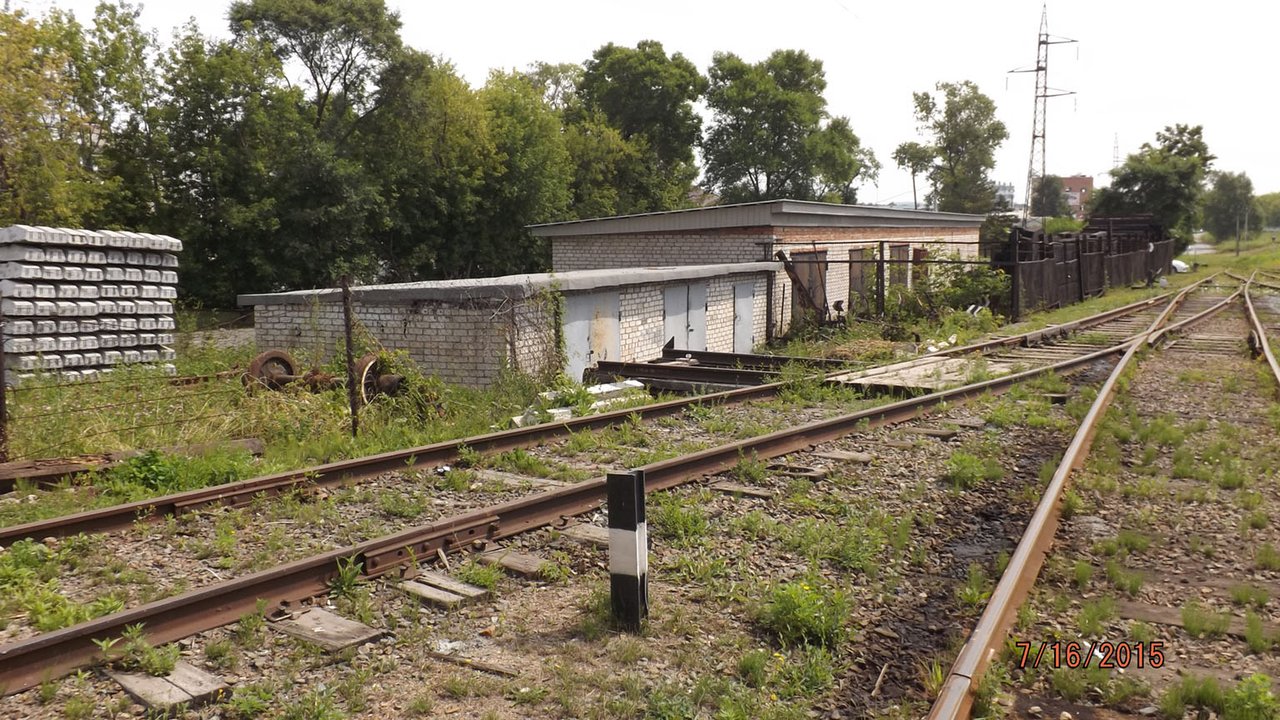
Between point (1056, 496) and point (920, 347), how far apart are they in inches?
441

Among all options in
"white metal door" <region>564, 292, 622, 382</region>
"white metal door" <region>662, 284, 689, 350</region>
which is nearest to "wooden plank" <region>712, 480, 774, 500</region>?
"white metal door" <region>564, 292, 622, 382</region>

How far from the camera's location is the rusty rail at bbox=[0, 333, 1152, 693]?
4020 millimetres

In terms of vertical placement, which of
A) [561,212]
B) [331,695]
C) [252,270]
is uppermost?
[561,212]

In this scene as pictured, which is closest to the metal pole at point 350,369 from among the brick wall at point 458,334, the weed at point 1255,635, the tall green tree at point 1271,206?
the brick wall at point 458,334

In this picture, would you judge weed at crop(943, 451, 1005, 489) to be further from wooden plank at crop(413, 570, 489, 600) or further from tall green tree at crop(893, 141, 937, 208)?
tall green tree at crop(893, 141, 937, 208)

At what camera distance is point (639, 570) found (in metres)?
4.67

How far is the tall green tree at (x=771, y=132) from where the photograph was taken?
58375mm

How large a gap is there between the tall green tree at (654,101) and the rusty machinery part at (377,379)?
42.4 m

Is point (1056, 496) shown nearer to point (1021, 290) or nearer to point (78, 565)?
point (78, 565)

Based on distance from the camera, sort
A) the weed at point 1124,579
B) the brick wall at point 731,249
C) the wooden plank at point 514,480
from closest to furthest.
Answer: the weed at point 1124,579, the wooden plank at point 514,480, the brick wall at point 731,249

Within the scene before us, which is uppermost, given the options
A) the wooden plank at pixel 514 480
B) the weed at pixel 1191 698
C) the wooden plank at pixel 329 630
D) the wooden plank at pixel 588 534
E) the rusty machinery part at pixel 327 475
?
the rusty machinery part at pixel 327 475

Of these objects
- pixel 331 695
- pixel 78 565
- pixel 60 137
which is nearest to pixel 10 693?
pixel 331 695

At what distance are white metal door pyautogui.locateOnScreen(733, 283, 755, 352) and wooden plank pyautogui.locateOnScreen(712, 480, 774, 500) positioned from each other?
1199 centimetres

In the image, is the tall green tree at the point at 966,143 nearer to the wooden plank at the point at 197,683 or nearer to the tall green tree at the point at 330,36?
the tall green tree at the point at 330,36
